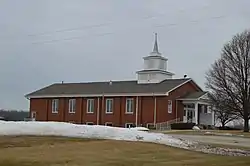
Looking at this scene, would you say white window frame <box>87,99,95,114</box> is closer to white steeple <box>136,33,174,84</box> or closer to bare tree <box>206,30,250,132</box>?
white steeple <box>136,33,174,84</box>

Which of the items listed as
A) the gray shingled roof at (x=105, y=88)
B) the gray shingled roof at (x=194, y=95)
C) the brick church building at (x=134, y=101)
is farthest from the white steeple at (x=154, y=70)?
the gray shingled roof at (x=194, y=95)

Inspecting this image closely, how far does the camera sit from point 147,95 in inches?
2283

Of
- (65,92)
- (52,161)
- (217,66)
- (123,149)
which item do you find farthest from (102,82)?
(52,161)

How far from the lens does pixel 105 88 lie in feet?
→ 209

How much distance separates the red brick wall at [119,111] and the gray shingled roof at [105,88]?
0.88 metres

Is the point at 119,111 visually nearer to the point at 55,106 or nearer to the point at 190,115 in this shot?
the point at 190,115

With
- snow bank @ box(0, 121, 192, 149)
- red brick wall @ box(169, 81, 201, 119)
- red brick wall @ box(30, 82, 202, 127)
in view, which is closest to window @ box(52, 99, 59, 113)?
red brick wall @ box(30, 82, 202, 127)

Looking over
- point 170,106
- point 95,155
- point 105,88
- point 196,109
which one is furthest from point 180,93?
point 95,155

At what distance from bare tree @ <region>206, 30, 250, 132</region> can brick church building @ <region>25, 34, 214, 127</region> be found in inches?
354

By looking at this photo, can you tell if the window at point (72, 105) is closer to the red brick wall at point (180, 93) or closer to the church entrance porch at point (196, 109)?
the red brick wall at point (180, 93)

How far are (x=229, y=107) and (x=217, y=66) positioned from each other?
4375 mm

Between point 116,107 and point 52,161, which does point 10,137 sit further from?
point 116,107

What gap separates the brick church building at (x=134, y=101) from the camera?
58.0 meters

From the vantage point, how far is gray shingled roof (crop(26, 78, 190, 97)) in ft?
195
